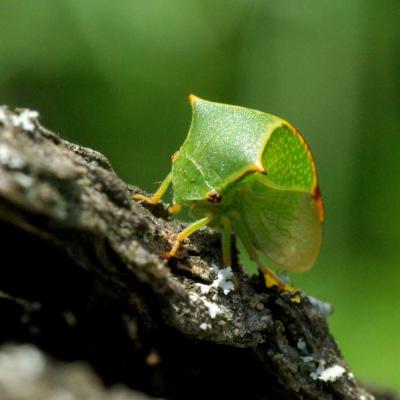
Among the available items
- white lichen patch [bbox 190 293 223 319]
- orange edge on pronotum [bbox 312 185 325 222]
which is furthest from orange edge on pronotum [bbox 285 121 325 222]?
white lichen patch [bbox 190 293 223 319]

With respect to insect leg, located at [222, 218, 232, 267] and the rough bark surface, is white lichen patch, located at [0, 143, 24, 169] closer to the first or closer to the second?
the rough bark surface

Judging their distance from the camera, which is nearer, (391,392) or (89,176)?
(89,176)

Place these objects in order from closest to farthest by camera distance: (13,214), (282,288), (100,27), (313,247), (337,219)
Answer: (13,214), (282,288), (313,247), (100,27), (337,219)

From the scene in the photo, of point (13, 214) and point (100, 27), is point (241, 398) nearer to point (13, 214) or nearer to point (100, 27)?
point (13, 214)

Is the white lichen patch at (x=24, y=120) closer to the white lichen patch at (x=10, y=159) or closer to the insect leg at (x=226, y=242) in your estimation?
the white lichen patch at (x=10, y=159)

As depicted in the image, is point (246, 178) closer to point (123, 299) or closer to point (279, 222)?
point (279, 222)

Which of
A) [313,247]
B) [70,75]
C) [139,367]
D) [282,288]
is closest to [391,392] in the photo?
[313,247]

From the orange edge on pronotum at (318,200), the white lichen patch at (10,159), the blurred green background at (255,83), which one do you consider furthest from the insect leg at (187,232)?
the blurred green background at (255,83)
